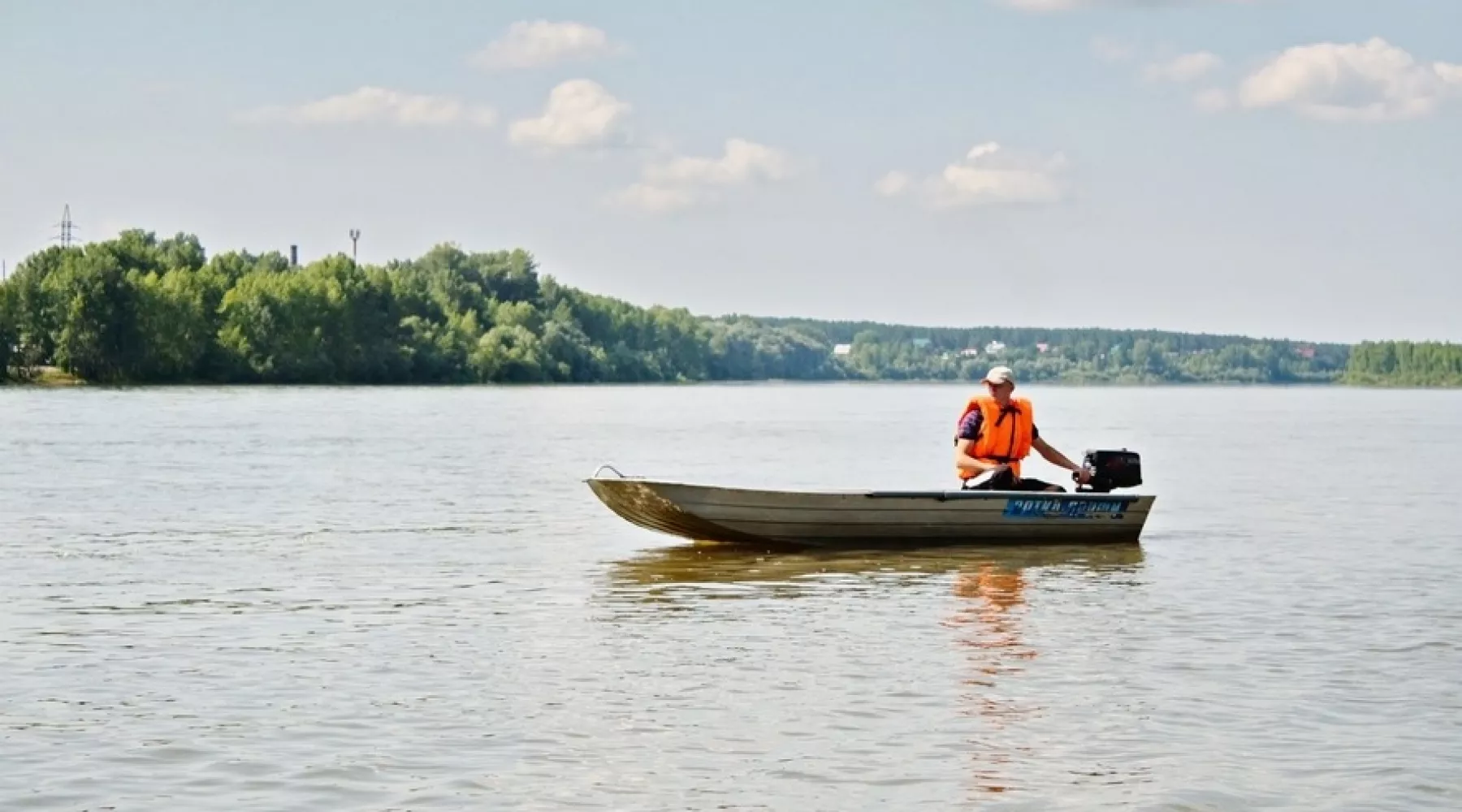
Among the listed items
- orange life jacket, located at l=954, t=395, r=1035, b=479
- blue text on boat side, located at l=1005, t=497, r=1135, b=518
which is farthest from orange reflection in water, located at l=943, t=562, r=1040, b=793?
orange life jacket, located at l=954, t=395, r=1035, b=479

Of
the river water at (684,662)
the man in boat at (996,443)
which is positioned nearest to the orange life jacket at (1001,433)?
the man in boat at (996,443)

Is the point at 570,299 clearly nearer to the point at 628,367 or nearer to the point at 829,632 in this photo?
the point at 628,367

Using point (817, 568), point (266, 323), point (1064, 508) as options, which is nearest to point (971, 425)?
point (1064, 508)

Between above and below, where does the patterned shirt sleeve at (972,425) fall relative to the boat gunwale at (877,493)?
above

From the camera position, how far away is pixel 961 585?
19.6m

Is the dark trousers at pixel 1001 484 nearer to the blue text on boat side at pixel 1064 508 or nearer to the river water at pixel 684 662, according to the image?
the blue text on boat side at pixel 1064 508

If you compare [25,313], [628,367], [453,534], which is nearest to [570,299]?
[628,367]

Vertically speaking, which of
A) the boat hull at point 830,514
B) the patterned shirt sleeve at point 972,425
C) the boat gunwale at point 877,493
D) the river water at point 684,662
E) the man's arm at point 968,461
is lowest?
the river water at point 684,662

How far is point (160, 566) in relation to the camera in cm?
2052

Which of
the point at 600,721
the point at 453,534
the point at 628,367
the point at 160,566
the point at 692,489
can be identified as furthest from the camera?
the point at 628,367

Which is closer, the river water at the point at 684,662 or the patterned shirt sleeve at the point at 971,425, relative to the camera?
the river water at the point at 684,662

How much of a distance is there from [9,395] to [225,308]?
33.1m

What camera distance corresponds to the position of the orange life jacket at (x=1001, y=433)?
73.2 ft

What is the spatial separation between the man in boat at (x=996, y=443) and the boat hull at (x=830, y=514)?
0.38 m
